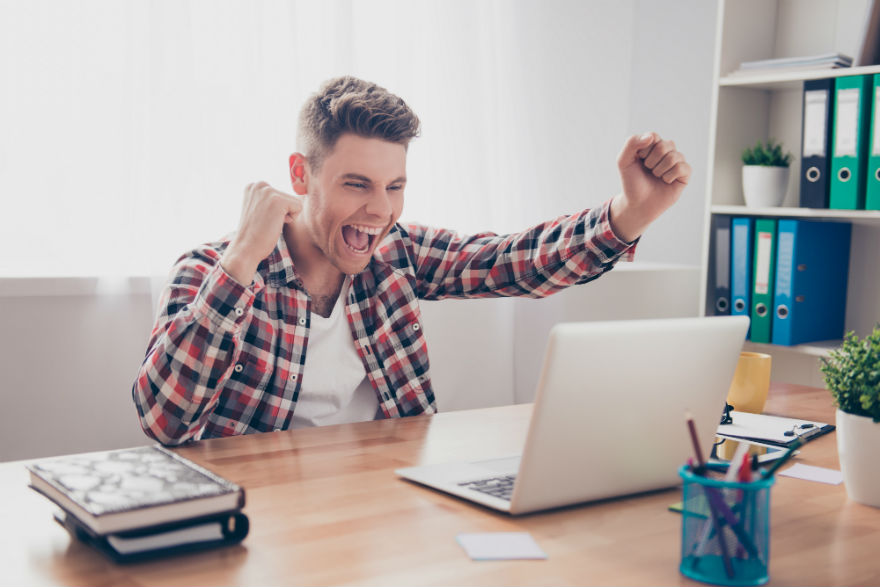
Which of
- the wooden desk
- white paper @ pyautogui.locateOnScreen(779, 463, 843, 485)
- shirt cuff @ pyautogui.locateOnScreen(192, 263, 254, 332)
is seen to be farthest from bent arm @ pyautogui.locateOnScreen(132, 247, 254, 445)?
white paper @ pyautogui.locateOnScreen(779, 463, 843, 485)

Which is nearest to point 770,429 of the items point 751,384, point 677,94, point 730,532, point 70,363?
point 751,384

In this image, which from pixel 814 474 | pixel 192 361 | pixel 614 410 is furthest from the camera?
pixel 192 361

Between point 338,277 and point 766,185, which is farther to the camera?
point 766,185

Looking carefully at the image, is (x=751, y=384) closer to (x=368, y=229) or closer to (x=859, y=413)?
(x=859, y=413)

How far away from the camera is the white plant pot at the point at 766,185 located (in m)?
2.50

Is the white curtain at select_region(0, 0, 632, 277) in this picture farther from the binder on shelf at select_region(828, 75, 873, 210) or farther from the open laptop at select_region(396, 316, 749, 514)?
the open laptop at select_region(396, 316, 749, 514)

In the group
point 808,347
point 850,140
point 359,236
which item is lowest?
point 808,347

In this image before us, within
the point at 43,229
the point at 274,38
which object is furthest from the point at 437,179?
the point at 43,229

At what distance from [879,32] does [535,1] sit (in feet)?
3.45

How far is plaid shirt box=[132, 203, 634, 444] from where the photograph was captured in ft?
4.37

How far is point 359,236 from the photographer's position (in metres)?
1.68

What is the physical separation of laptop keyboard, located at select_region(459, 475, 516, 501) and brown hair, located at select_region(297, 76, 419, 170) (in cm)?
80

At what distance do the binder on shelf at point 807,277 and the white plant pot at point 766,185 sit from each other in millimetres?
100

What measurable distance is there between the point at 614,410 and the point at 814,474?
1.31ft
